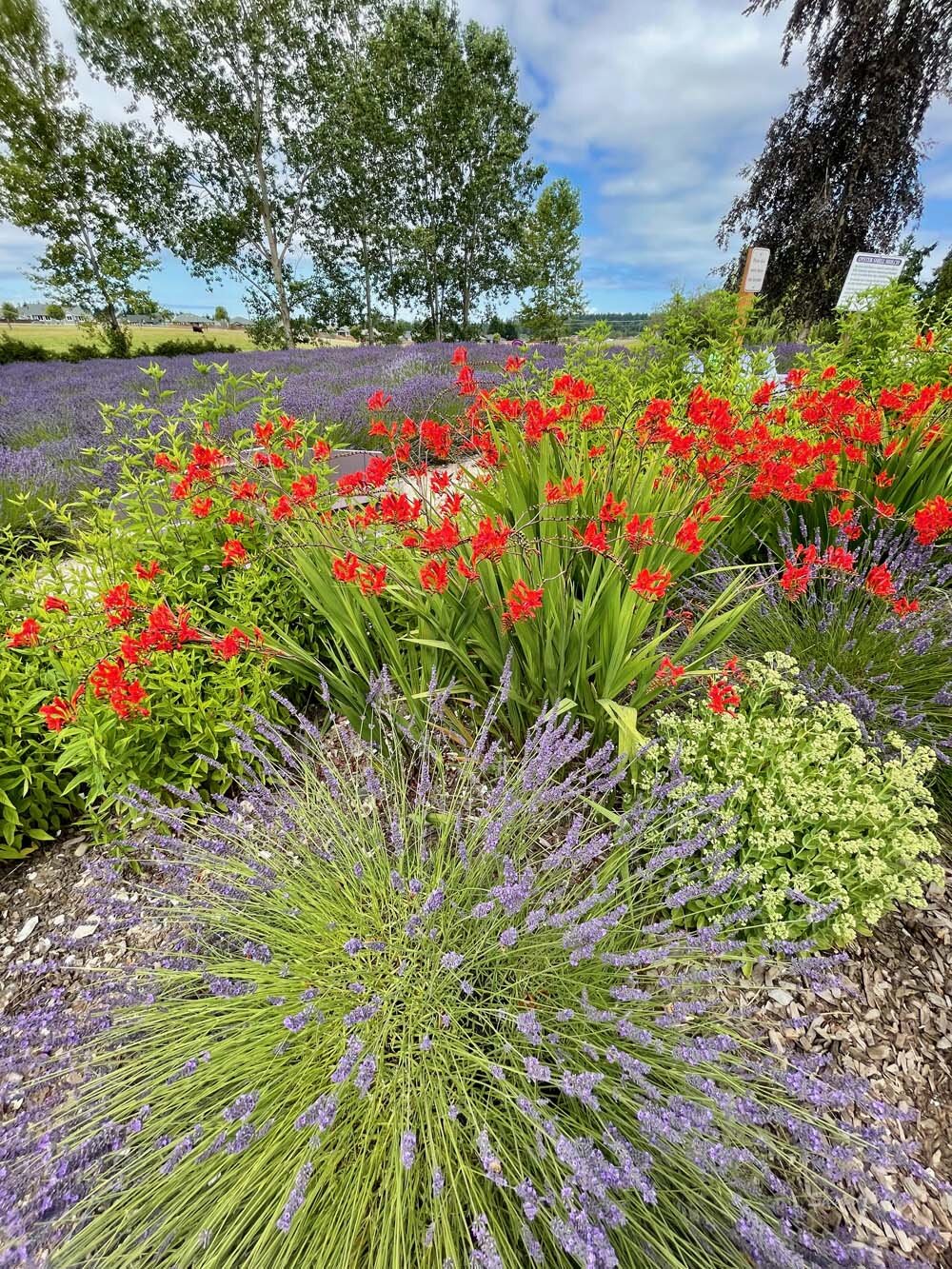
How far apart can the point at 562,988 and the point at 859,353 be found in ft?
16.8

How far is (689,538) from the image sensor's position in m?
1.73

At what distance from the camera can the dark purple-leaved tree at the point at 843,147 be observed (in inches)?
440

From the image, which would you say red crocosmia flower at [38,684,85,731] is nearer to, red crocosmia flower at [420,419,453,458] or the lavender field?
red crocosmia flower at [420,419,453,458]

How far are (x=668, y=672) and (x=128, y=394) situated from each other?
848 centimetres

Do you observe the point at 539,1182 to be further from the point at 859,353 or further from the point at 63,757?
the point at 859,353

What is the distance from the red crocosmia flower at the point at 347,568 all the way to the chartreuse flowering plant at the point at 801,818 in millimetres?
1050

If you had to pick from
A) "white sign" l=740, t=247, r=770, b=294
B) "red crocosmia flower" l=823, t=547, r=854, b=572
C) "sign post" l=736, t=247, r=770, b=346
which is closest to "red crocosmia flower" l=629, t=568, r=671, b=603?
"red crocosmia flower" l=823, t=547, r=854, b=572

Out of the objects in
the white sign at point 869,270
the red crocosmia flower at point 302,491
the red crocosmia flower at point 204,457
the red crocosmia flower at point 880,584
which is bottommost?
the red crocosmia flower at point 880,584

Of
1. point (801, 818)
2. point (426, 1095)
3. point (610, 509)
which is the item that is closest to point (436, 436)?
point (610, 509)

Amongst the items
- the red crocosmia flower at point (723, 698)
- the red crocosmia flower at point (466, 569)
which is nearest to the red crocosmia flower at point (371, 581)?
the red crocosmia flower at point (466, 569)

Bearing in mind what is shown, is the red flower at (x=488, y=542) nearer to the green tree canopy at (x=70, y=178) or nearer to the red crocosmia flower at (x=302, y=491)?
the red crocosmia flower at (x=302, y=491)

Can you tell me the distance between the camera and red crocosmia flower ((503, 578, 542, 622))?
4.99 feet

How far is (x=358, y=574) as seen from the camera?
1.74 m

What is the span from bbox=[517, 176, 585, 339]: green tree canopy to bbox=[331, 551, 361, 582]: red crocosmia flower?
64.3 feet
